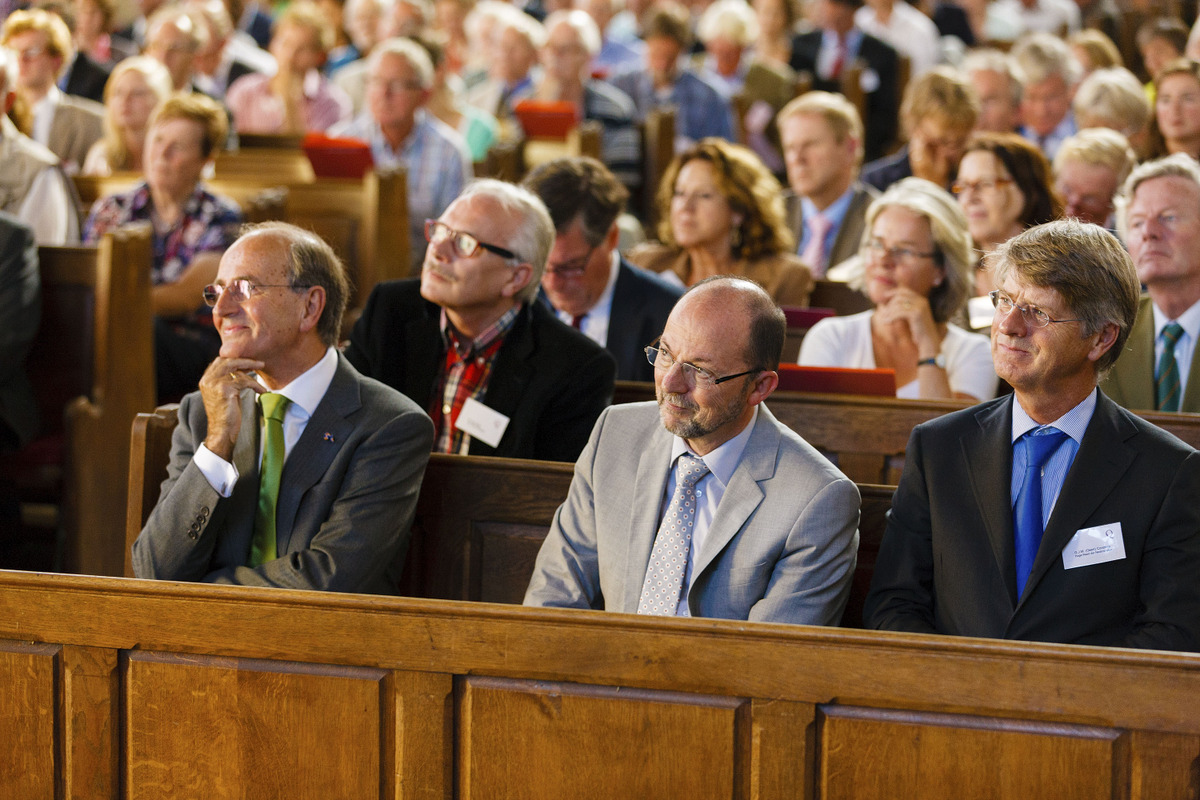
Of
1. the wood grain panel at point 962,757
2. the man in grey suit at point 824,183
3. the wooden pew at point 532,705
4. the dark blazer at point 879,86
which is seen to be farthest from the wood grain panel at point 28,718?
the dark blazer at point 879,86

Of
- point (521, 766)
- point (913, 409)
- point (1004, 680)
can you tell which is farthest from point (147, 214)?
point (1004, 680)

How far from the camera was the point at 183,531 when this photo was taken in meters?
2.38

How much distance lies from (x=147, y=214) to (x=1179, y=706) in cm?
391

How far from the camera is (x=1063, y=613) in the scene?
6.95 ft

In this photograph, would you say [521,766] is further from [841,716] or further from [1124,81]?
[1124,81]

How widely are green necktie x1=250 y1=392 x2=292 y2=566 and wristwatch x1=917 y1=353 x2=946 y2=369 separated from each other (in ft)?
5.64

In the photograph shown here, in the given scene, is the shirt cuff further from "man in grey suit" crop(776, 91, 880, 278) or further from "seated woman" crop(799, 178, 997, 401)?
"man in grey suit" crop(776, 91, 880, 278)

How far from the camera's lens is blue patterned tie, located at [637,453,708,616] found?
88.4 inches

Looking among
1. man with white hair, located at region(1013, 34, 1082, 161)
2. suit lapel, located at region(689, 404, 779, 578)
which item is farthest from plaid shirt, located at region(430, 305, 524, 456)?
man with white hair, located at region(1013, 34, 1082, 161)

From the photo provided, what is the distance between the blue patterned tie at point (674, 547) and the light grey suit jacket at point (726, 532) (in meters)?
0.02

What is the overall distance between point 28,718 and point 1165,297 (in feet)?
8.90

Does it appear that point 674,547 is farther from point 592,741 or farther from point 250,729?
point 250,729

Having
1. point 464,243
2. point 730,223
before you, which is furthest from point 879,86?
point 464,243

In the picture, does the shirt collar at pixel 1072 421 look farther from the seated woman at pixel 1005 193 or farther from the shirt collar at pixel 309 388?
the seated woman at pixel 1005 193
